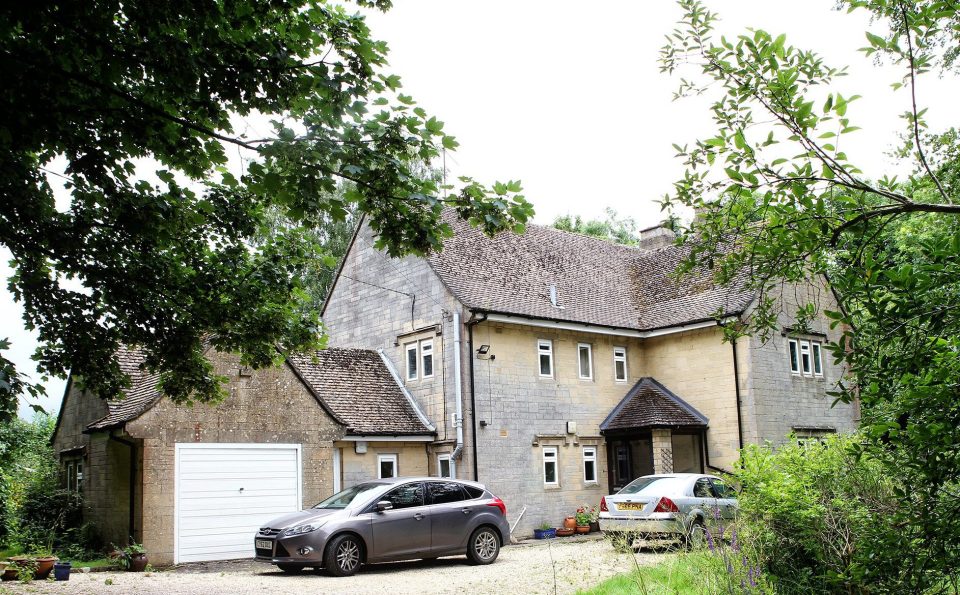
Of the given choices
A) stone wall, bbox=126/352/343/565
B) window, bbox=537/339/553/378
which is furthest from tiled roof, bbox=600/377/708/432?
stone wall, bbox=126/352/343/565

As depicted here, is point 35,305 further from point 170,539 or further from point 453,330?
point 453,330

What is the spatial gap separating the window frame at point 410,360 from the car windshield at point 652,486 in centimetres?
805

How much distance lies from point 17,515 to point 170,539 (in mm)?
4731

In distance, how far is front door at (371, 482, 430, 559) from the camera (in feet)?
51.2

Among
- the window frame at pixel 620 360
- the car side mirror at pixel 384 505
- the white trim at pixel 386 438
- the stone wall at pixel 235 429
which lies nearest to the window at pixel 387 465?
the white trim at pixel 386 438

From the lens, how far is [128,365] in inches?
766

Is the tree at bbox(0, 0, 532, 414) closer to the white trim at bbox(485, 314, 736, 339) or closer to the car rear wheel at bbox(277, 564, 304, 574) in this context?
the car rear wheel at bbox(277, 564, 304, 574)

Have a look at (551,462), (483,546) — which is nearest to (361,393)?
(551,462)

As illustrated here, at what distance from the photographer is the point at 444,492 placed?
54.4 ft

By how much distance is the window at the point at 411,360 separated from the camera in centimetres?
2494

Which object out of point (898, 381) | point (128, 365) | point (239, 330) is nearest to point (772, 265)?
point (898, 381)

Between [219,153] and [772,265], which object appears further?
[219,153]

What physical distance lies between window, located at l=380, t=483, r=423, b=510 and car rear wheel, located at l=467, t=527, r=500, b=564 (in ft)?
4.50

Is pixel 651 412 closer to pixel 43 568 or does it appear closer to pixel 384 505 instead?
Result: pixel 384 505
